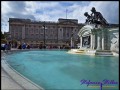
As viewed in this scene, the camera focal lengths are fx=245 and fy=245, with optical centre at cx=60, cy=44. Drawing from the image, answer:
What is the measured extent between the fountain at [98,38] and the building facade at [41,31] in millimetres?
56284

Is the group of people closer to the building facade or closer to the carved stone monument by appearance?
the carved stone monument

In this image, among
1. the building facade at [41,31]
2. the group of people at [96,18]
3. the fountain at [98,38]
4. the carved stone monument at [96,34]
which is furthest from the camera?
the building facade at [41,31]

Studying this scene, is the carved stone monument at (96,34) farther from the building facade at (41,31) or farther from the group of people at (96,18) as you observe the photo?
the building facade at (41,31)

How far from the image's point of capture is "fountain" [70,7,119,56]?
24188mm

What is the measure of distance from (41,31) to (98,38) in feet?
223

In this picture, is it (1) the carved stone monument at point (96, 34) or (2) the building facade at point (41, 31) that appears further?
(2) the building facade at point (41, 31)

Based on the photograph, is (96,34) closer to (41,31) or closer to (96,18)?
(96,18)

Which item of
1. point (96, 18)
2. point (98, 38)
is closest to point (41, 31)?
point (96, 18)

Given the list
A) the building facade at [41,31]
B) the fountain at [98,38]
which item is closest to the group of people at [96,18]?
the fountain at [98,38]

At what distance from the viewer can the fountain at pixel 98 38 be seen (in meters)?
24.2

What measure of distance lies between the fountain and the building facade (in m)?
56.3

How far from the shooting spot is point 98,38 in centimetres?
2795

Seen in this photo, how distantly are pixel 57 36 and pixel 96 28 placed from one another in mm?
70152

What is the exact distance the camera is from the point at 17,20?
92062 mm
